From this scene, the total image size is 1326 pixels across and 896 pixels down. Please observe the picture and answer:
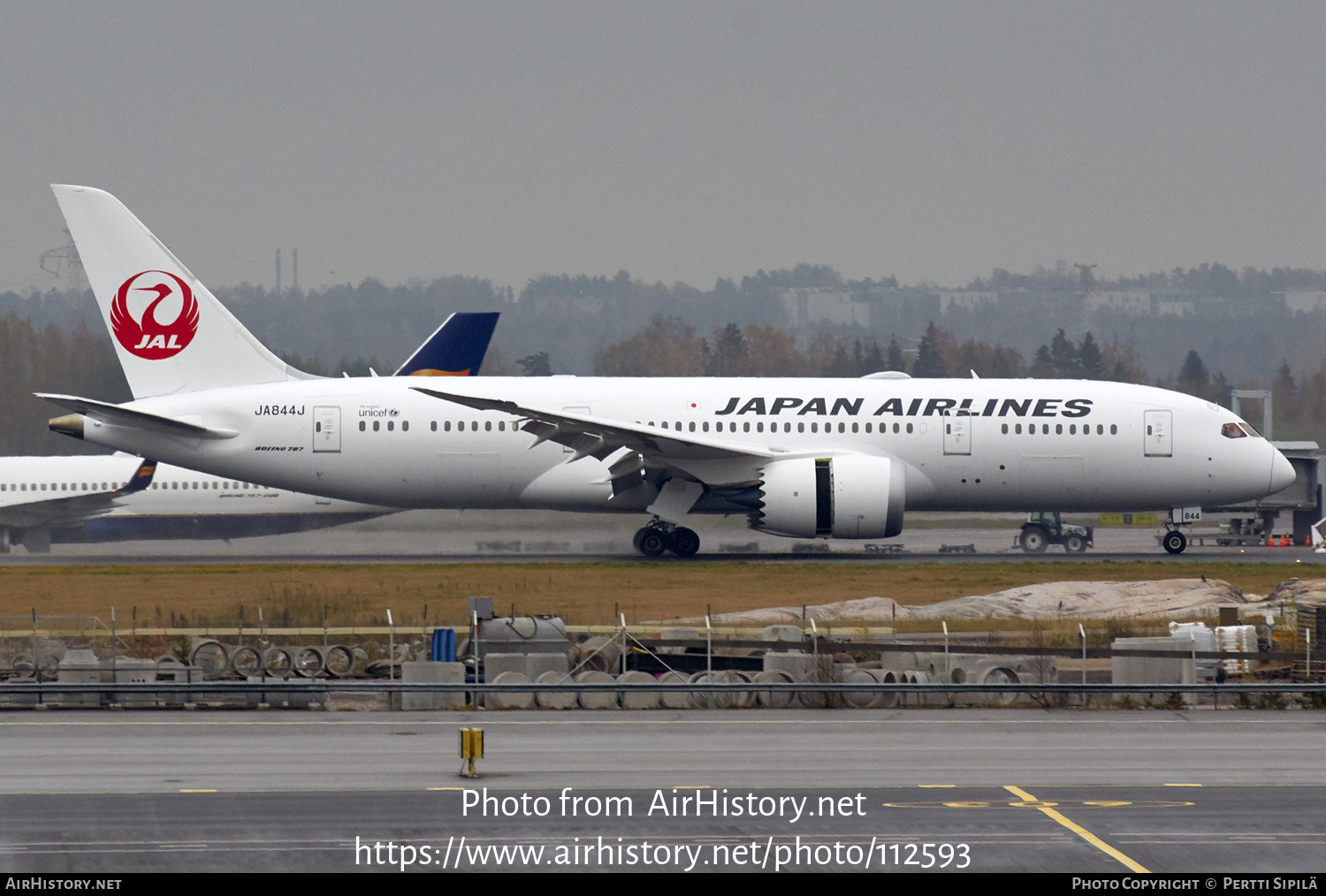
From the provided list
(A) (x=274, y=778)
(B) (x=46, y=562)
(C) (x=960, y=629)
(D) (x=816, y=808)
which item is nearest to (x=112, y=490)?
(B) (x=46, y=562)

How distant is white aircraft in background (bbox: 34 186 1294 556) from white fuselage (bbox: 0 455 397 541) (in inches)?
297

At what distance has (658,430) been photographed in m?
36.1

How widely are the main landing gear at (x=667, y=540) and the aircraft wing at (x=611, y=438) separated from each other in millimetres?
2529

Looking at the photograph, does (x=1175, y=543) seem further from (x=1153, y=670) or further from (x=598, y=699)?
(x=598, y=699)

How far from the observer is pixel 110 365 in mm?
77125

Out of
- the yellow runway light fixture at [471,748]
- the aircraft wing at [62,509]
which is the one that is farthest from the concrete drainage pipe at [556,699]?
the aircraft wing at [62,509]

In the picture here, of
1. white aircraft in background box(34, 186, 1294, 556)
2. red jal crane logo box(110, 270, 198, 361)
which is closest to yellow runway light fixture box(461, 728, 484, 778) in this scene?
white aircraft in background box(34, 186, 1294, 556)

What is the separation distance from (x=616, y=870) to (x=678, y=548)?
26.8 m

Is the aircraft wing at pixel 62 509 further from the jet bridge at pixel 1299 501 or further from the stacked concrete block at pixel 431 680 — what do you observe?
the jet bridge at pixel 1299 501

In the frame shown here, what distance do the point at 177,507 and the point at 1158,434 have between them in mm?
28233

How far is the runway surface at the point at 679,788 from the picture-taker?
11641 millimetres

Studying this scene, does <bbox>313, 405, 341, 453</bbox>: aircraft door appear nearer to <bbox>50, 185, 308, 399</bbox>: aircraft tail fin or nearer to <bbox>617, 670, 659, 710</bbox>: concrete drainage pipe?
<bbox>50, 185, 308, 399</bbox>: aircraft tail fin
